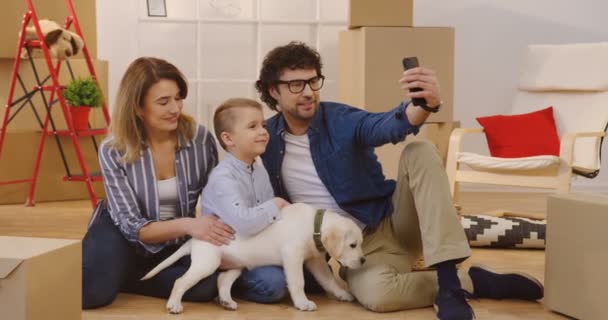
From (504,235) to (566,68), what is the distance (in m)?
1.37

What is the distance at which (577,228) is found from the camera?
2498 mm

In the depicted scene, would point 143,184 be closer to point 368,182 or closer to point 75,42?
point 368,182

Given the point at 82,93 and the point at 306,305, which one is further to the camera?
the point at 82,93

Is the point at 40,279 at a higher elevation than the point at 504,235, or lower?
higher

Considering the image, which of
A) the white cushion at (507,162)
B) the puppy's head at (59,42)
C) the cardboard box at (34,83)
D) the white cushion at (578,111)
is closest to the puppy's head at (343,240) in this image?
the white cushion at (507,162)

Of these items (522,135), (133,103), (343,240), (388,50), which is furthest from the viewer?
(522,135)

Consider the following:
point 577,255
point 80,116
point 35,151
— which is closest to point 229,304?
point 577,255

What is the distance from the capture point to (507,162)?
4.08m

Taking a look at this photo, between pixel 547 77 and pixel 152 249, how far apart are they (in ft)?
8.73

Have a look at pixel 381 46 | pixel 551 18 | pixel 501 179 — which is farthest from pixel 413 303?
pixel 551 18

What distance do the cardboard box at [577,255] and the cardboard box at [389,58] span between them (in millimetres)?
1836

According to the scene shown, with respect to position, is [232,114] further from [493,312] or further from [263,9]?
[263,9]

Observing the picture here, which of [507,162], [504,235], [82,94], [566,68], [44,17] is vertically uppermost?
[44,17]

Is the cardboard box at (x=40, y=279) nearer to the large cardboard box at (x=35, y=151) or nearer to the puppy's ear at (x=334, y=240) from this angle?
the puppy's ear at (x=334, y=240)
